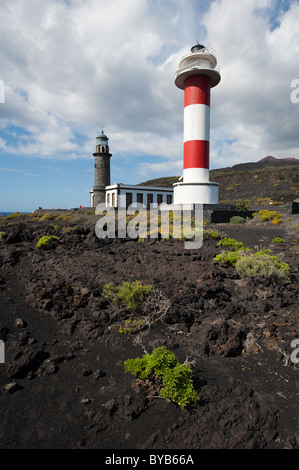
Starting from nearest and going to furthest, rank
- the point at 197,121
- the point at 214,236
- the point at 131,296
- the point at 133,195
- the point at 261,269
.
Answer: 1. the point at 131,296
2. the point at 261,269
3. the point at 214,236
4. the point at 197,121
5. the point at 133,195

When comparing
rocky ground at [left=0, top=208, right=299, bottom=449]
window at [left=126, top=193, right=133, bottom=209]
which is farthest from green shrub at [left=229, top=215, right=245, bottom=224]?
window at [left=126, top=193, right=133, bottom=209]

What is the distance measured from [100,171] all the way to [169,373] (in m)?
28.5

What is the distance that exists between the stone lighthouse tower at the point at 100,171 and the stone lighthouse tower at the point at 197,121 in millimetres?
14272

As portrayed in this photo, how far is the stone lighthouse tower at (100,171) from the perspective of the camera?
29.7m

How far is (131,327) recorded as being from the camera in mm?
4590

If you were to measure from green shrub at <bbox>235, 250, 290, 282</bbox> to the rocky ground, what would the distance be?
0.21 metres

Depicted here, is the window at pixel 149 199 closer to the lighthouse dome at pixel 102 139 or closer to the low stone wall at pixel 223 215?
the lighthouse dome at pixel 102 139


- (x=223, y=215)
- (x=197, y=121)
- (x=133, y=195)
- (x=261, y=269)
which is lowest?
(x=261, y=269)

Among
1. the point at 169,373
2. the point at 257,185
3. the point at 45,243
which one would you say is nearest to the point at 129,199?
the point at 45,243

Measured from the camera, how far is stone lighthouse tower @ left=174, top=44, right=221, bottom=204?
1656 cm

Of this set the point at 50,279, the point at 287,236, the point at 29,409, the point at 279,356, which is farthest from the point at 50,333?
the point at 287,236

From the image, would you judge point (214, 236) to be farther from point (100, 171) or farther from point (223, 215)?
point (100, 171)

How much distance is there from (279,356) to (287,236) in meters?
8.97

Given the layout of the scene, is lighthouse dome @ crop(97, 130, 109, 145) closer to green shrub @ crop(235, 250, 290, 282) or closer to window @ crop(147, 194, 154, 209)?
window @ crop(147, 194, 154, 209)
